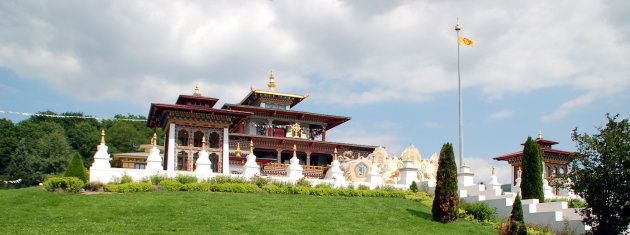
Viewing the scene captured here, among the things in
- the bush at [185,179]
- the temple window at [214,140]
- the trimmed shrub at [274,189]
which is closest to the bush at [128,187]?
the bush at [185,179]

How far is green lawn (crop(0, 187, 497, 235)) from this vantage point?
803 inches

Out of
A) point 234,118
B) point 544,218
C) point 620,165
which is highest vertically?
point 234,118

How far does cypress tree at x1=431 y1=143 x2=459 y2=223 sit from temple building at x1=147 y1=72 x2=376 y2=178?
16.6m

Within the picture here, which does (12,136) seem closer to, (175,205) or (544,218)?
(175,205)

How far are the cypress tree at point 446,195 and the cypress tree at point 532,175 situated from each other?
5.92 meters

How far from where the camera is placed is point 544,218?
86.7 ft

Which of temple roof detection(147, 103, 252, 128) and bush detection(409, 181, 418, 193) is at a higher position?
temple roof detection(147, 103, 252, 128)

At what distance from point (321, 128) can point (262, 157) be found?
600cm

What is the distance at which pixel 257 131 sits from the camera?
56250mm

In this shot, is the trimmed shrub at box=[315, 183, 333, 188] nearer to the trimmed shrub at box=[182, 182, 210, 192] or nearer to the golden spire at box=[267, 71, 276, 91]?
the trimmed shrub at box=[182, 182, 210, 192]

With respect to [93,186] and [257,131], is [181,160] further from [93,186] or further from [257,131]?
[93,186]

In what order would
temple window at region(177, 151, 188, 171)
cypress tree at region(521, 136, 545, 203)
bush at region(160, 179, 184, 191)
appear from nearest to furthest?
bush at region(160, 179, 184, 191) < cypress tree at region(521, 136, 545, 203) < temple window at region(177, 151, 188, 171)

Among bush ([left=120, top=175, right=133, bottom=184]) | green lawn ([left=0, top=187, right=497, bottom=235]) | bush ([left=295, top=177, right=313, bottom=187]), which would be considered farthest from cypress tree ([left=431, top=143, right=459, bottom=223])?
bush ([left=120, top=175, right=133, bottom=184])

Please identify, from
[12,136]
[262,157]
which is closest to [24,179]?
[12,136]
